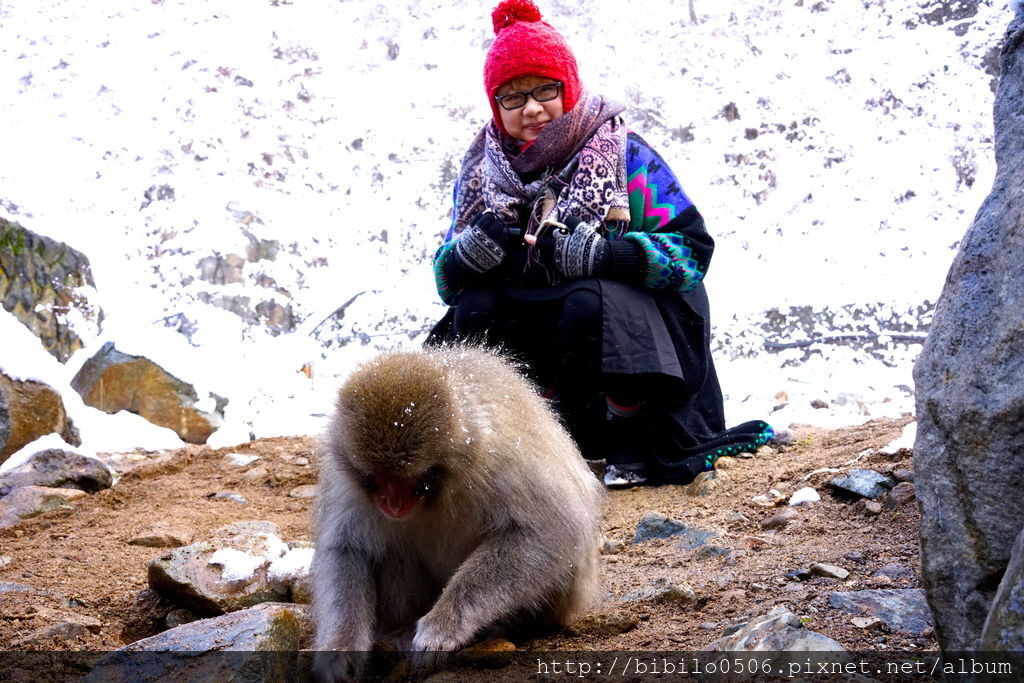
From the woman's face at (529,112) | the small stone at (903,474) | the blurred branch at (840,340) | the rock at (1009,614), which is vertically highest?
the woman's face at (529,112)

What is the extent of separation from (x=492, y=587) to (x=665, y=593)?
1.58ft

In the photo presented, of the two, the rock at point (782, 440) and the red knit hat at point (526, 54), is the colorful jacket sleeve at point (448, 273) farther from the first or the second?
the rock at point (782, 440)

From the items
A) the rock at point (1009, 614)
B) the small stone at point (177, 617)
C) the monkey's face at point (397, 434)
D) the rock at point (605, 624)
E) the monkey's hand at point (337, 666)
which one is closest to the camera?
the rock at point (1009, 614)

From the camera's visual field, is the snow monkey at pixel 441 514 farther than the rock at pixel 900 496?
No

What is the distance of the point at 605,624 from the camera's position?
7.23 feet

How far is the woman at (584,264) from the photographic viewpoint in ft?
11.7

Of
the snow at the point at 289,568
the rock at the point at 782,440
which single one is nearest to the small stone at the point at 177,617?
the snow at the point at 289,568

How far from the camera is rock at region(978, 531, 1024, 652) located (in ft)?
3.75

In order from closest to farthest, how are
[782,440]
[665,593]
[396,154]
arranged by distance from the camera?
1. [665,593]
2. [782,440]
3. [396,154]

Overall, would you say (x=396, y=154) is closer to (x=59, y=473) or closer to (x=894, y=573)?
(x=59, y=473)

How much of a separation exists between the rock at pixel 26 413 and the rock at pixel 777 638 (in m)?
3.71

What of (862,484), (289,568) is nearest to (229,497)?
(289,568)

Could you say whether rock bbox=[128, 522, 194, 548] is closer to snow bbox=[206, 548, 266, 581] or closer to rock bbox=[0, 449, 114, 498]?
snow bbox=[206, 548, 266, 581]

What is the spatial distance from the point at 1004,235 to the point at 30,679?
201cm
